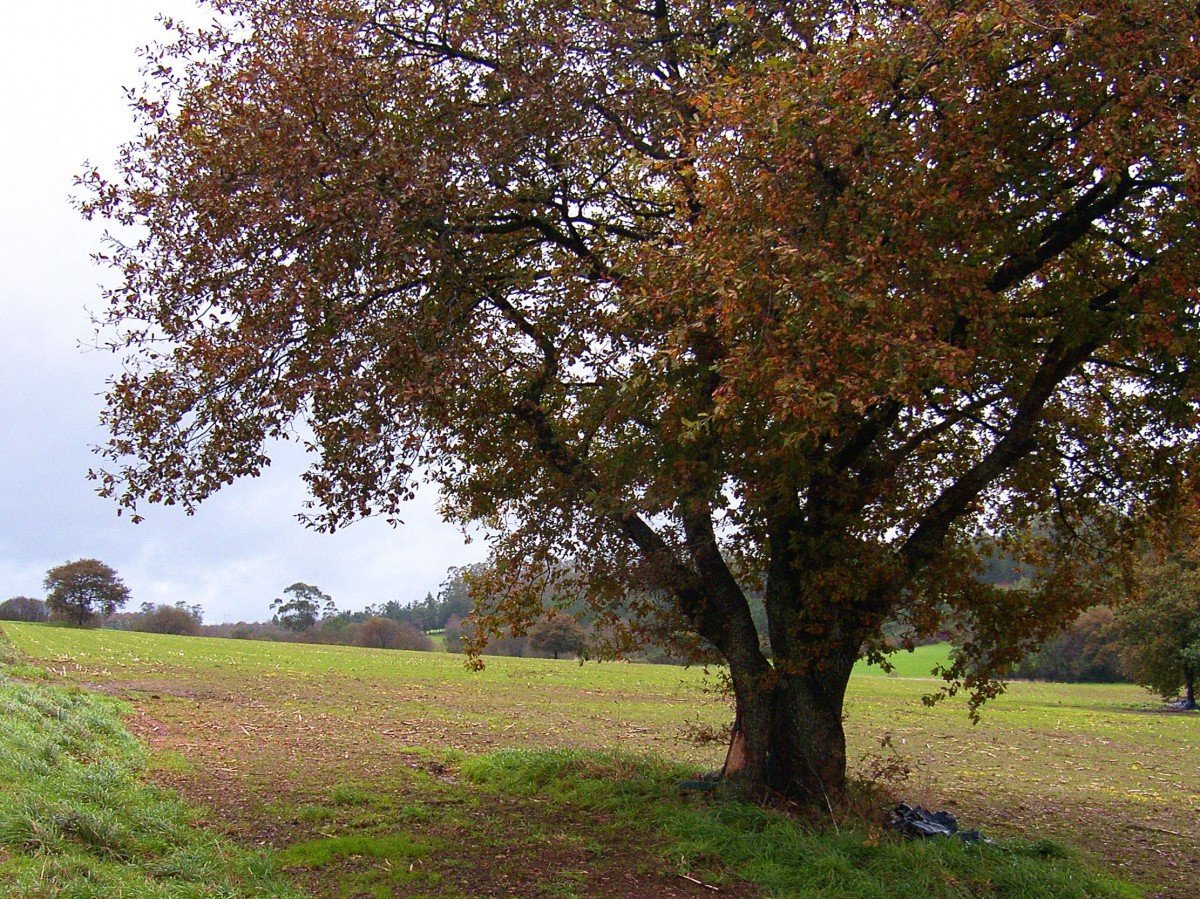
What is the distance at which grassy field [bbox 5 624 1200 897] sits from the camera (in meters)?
9.26

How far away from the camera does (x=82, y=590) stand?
69.8m

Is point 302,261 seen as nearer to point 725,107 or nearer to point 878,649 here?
point 725,107

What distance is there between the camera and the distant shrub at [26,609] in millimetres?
72688

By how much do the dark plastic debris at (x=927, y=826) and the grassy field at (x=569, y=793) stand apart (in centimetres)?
56

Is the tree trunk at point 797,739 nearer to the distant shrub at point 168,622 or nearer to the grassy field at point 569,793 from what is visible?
the grassy field at point 569,793

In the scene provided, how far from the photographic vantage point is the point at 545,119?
11.2 meters

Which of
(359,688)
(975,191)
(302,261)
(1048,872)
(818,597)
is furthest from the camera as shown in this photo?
(359,688)

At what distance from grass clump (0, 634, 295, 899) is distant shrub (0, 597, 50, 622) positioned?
7165 cm

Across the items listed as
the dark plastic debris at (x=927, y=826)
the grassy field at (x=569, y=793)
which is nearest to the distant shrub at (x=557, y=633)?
→ the grassy field at (x=569, y=793)

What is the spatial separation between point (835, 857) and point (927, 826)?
6.46 feet

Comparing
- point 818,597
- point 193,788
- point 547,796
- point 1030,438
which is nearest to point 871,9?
point 1030,438

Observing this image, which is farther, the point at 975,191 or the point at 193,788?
the point at 193,788

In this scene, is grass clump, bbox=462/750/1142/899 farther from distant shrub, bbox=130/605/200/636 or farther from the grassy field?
distant shrub, bbox=130/605/200/636

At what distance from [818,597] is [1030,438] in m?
3.11
